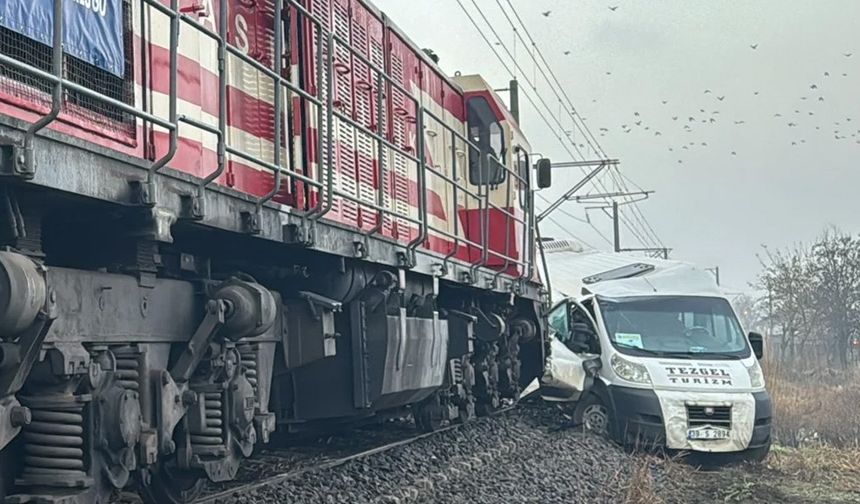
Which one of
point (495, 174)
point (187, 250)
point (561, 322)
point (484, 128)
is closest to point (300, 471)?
point (187, 250)

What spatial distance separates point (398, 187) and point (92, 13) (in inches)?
183

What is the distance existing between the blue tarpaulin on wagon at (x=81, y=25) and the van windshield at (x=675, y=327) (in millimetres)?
8003

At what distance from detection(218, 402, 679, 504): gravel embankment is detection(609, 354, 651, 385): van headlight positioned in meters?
0.85

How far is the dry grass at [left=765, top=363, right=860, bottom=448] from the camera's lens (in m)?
12.8

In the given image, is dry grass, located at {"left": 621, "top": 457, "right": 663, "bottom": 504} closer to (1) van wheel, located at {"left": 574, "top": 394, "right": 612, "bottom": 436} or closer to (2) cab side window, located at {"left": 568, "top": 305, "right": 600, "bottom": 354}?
(1) van wheel, located at {"left": 574, "top": 394, "right": 612, "bottom": 436}

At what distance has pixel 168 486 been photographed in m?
4.96

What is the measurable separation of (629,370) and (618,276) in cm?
810

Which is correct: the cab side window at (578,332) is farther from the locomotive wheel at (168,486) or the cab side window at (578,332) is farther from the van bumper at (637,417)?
the locomotive wheel at (168,486)

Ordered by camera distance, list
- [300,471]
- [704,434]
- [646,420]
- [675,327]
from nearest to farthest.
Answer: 1. [300,471]
2. [704,434]
3. [646,420]
4. [675,327]

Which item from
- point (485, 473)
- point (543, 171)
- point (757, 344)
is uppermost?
point (543, 171)

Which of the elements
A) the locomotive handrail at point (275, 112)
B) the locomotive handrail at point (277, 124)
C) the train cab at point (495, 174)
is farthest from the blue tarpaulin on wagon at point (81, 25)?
the train cab at point (495, 174)

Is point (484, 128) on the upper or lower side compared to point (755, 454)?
upper

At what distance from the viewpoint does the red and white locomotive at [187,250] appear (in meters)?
3.32

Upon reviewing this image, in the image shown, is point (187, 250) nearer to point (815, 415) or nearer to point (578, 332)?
point (578, 332)
